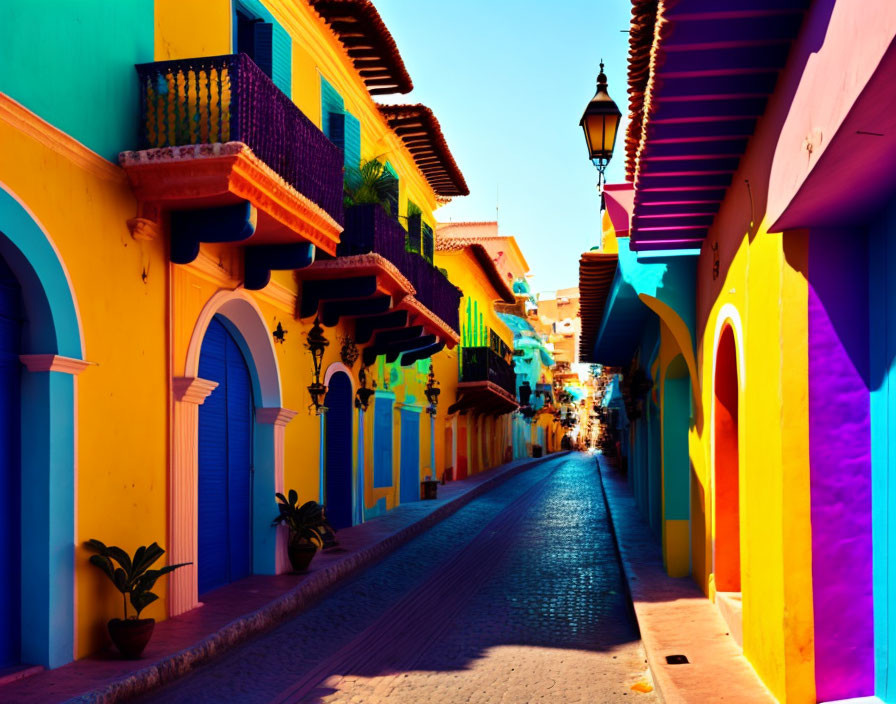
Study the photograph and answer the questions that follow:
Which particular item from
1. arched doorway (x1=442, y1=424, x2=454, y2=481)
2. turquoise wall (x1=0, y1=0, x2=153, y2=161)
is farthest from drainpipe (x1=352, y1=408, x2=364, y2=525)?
arched doorway (x1=442, y1=424, x2=454, y2=481)

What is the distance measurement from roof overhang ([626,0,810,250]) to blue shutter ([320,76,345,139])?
7006mm

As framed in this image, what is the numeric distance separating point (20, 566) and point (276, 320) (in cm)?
603

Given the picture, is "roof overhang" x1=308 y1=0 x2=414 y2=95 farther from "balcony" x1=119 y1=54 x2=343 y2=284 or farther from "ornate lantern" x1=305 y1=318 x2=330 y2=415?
"ornate lantern" x1=305 y1=318 x2=330 y2=415

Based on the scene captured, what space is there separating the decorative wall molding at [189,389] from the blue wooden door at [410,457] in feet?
42.5

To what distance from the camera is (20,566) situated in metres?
7.48

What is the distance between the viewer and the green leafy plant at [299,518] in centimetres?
1243

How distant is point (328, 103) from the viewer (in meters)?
15.4

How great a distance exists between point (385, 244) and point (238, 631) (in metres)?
7.58

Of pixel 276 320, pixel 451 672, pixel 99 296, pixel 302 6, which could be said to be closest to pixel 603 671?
pixel 451 672

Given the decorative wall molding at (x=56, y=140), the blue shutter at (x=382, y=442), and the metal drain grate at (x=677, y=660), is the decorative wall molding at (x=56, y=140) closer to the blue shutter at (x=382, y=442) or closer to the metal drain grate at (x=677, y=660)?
the metal drain grate at (x=677, y=660)

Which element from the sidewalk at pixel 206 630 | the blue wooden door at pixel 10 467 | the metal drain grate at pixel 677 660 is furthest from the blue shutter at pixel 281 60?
the metal drain grate at pixel 677 660

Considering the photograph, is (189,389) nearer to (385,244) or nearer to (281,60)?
(281,60)

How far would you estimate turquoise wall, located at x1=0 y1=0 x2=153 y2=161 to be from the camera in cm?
721

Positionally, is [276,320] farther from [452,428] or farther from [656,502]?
[452,428]
